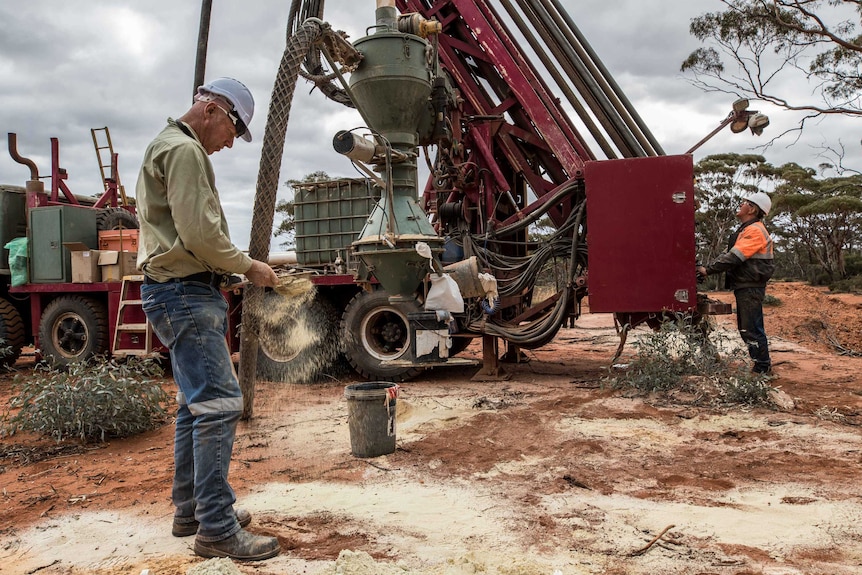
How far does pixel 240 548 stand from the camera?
121 inches

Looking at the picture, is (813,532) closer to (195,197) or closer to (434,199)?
(195,197)

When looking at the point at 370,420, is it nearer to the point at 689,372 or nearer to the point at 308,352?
the point at 689,372

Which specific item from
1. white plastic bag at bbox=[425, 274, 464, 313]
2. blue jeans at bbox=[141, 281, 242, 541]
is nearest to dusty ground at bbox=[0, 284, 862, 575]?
blue jeans at bbox=[141, 281, 242, 541]

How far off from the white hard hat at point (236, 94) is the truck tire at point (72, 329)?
772cm

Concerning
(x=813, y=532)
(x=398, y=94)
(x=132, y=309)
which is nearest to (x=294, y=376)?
(x=132, y=309)

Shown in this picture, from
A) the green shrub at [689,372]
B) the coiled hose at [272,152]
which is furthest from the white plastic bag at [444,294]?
the coiled hose at [272,152]

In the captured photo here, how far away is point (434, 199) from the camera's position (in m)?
9.20

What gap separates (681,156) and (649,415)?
2800mm

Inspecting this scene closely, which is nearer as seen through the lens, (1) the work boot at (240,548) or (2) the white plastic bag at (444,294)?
(1) the work boot at (240,548)

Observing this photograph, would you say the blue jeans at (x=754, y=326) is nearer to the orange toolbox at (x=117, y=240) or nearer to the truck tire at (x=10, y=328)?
the orange toolbox at (x=117, y=240)

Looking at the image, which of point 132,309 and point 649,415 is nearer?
point 649,415

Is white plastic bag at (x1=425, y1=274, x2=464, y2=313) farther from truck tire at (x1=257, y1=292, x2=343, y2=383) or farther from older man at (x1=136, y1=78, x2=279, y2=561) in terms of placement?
older man at (x1=136, y1=78, x2=279, y2=561)

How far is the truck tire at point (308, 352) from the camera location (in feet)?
29.0

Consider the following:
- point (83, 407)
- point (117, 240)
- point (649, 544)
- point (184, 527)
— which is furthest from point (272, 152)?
point (117, 240)
